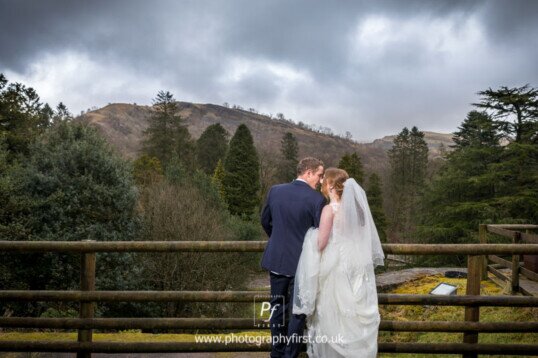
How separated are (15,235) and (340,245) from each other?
1397cm

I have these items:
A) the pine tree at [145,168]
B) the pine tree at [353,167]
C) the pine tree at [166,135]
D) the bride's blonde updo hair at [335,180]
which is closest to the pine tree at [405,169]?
the pine tree at [353,167]

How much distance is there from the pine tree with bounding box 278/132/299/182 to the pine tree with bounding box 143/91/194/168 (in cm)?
1217

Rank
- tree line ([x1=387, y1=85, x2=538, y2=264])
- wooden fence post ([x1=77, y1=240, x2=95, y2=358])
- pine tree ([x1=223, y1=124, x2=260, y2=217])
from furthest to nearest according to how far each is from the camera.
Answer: pine tree ([x1=223, y1=124, x2=260, y2=217]), tree line ([x1=387, y1=85, x2=538, y2=264]), wooden fence post ([x1=77, y1=240, x2=95, y2=358])

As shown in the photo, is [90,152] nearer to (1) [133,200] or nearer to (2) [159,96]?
(1) [133,200]

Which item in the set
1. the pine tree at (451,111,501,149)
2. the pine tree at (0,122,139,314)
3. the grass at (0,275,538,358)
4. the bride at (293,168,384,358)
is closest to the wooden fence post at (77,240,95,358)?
the grass at (0,275,538,358)

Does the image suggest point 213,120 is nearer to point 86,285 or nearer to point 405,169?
point 405,169

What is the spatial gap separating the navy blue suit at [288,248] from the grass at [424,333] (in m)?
1.22

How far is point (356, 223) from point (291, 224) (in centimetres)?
62

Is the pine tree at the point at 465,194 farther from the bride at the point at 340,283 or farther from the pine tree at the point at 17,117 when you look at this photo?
the pine tree at the point at 17,117

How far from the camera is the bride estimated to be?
3566mm

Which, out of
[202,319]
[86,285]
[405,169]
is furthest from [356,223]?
[405,169]

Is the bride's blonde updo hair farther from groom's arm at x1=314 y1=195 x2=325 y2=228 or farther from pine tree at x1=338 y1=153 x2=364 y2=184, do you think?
pine tree at x1=338 y1=153 x2=364 y2=184

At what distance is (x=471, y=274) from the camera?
403cm

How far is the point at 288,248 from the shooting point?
367 centimetres
